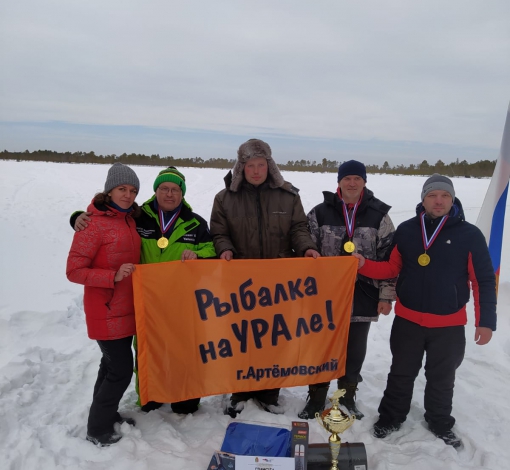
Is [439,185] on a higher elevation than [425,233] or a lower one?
higher

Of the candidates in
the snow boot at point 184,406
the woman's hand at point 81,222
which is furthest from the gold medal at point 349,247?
the woman's hand at point 81,222

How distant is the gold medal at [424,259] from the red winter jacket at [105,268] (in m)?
2.40

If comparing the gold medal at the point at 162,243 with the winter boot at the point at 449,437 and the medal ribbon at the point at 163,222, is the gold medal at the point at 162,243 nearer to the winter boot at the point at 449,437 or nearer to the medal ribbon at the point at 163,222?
the medal ribbon at the point at 163,222

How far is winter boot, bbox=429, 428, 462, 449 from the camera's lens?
3531mm

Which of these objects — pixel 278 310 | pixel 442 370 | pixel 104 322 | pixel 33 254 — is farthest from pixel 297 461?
pixel 33 254

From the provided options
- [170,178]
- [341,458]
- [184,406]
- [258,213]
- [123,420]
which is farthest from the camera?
[184,406]

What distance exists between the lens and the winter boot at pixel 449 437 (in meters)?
3.53

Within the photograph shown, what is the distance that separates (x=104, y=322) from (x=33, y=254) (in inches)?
271

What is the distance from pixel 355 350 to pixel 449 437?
3.48 ft

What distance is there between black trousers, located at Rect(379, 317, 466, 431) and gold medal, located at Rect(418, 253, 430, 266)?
0.56 metres

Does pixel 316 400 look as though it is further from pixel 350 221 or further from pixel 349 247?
pixel 350 221

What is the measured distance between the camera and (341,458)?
2953 mm

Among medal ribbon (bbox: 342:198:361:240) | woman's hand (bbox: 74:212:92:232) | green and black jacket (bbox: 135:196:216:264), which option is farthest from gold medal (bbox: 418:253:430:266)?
woman's hand (bbox: 74:212:92:232)

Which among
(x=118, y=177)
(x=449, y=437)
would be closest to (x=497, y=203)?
(x=449, y=437)
